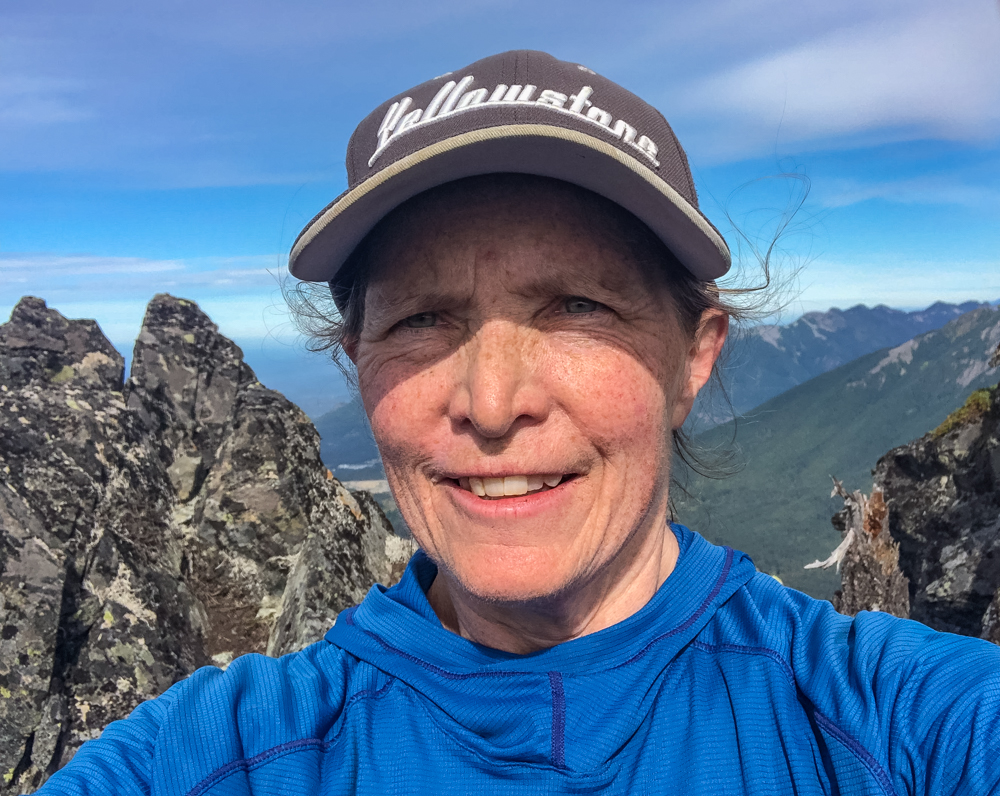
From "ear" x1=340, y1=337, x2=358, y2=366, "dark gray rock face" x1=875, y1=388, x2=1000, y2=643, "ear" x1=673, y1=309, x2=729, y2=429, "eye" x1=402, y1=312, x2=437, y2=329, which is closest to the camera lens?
"eye" x1=402, y1=312, x2=437, y2=329

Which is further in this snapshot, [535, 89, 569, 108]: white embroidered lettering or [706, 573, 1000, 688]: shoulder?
[535, 89, 569, 108]: white embroidered lettering

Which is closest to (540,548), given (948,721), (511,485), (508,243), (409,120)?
(511,485)

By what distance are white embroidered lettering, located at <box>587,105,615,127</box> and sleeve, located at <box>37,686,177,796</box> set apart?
7.57 feet

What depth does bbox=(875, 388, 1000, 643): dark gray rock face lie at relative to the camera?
41.2 ft

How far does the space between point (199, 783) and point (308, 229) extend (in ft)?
5.80

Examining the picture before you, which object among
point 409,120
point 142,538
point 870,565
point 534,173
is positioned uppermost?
point 409,120

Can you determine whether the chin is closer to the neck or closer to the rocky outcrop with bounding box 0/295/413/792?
the neck

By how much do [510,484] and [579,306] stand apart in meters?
0.62

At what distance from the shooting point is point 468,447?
2068 mm

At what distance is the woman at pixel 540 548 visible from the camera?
1.89 metres

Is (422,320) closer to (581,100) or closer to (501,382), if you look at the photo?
(501,382)

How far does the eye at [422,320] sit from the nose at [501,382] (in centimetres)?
18

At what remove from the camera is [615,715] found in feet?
6.47

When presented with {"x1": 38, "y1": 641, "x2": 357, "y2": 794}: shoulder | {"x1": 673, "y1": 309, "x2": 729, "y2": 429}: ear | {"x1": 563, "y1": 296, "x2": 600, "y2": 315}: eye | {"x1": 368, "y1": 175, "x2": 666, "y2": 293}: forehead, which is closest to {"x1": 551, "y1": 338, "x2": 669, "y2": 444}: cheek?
{"x1": 563, "y1": 296, "x2": 600, "y2": 315}: eye
